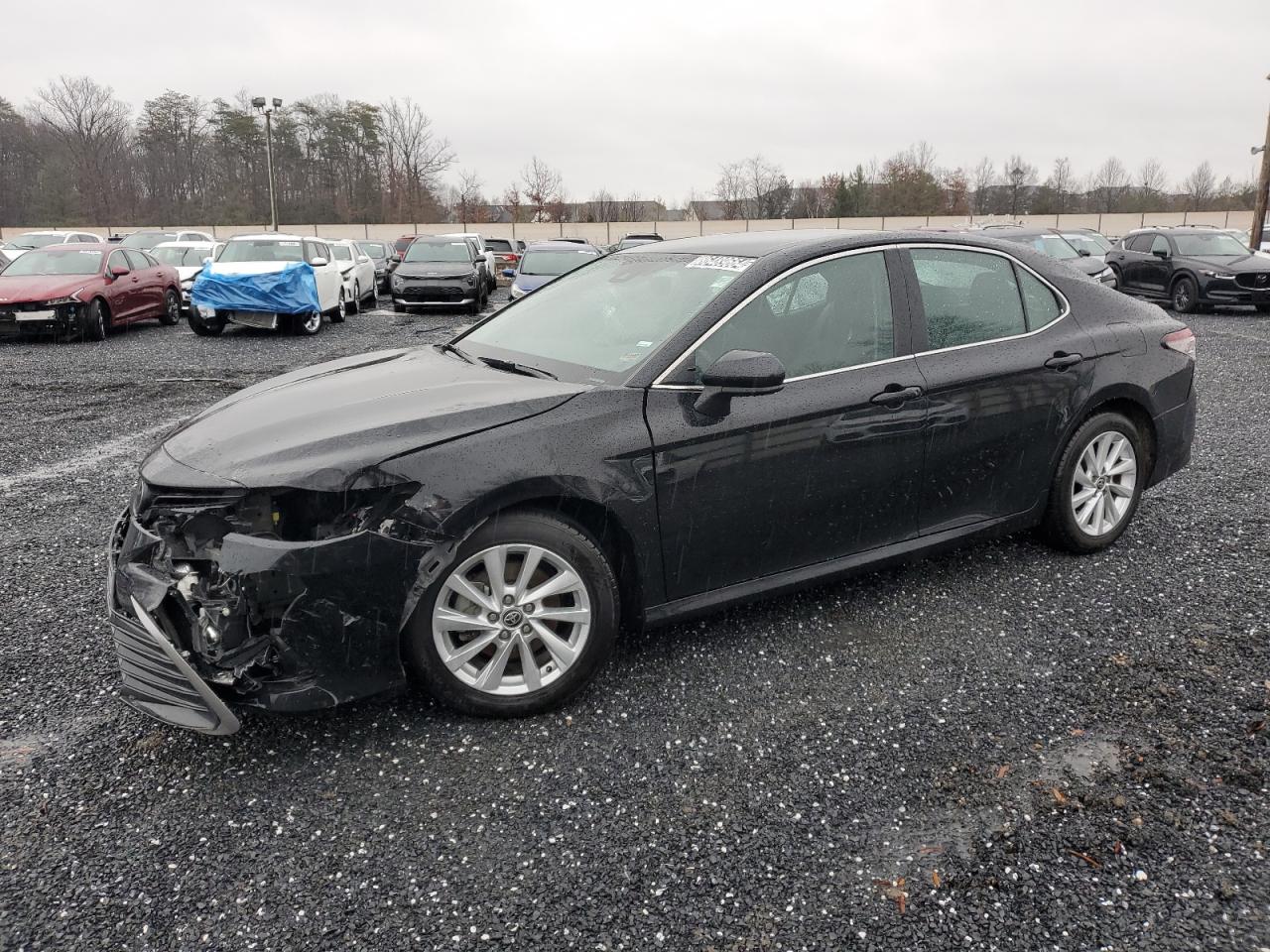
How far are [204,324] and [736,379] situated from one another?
45.7ft

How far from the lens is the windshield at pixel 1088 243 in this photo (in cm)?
1939

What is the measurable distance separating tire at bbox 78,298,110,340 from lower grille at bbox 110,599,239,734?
13409 millimetres

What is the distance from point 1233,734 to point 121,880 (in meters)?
3.34

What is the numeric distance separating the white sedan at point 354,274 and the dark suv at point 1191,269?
15.9 meters

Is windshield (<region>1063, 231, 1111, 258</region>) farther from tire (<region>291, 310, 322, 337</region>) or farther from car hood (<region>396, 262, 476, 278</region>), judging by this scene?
tire (<region>291, 310, 322, 337</region>)

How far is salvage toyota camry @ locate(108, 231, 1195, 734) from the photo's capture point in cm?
273

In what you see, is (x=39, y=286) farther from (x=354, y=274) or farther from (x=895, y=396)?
(x=895, y=396)

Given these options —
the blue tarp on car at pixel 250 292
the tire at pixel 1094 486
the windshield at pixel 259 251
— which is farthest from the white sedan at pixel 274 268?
the tire at pixel 1094 486

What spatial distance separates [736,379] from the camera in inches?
122

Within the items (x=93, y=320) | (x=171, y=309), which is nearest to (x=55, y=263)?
(x=93, y=320)

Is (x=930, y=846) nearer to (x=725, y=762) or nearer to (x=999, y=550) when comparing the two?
(x=725, y=762)

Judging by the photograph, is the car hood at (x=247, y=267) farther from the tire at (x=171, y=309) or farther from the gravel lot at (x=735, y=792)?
the gravel lot at (x=735, y=792)

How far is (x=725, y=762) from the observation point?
282 cm

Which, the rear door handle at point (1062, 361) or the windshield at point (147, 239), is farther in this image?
the windshield at point (147, 239)
